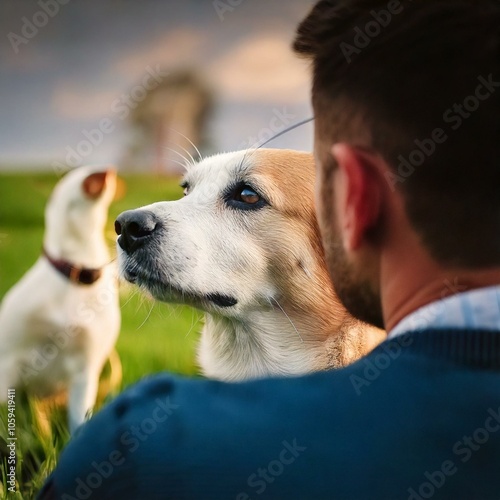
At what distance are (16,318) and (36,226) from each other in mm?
180

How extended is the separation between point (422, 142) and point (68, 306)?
0.81 m

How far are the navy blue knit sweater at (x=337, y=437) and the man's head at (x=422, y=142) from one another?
14 centimetres

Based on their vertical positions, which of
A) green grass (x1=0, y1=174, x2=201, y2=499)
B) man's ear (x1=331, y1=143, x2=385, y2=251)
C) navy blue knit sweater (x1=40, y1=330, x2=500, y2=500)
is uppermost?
man's ear (x1=331, y1=143, x2=385, y2=251)

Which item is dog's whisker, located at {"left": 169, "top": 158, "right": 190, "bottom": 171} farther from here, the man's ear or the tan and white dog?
the man's ear

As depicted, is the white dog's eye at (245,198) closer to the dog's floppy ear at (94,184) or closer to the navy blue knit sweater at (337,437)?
the dog's floppy ear at (94,184)

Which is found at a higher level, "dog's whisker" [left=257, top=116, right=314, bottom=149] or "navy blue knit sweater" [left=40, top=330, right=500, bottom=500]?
"navy blue knit sweater" [left=40, top=330, right=500, bottom=500]

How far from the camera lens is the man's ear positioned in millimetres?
715

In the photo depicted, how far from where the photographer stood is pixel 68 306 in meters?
1.30

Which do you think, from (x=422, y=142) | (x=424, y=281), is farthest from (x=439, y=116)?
(x=424, y=281)

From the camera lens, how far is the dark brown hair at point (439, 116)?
0.71m

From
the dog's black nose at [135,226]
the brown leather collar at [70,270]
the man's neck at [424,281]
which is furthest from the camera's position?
the brown leather collar at [70,270]

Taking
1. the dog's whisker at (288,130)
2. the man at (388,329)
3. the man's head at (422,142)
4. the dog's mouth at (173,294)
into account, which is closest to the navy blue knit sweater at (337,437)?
the man at (388,329)

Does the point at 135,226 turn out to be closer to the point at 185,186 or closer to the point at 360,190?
the point at 185,186

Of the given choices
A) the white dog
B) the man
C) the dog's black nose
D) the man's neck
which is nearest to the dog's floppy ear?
the white dog
